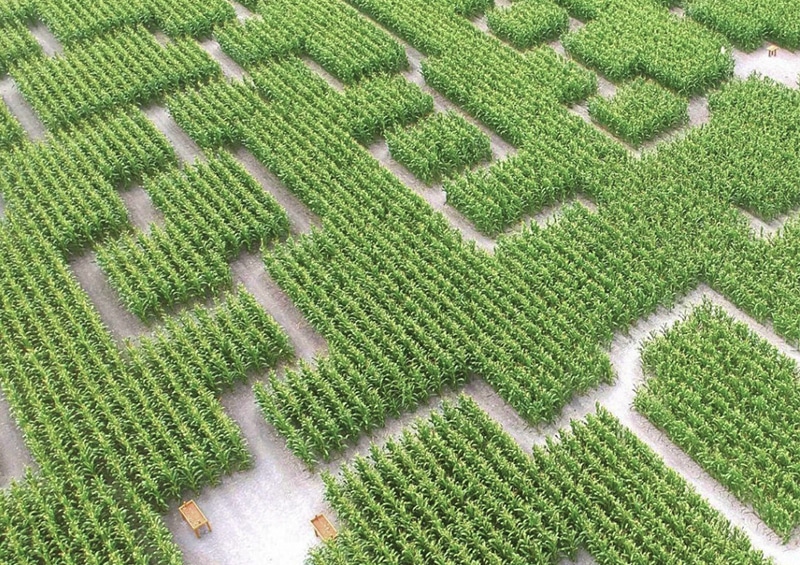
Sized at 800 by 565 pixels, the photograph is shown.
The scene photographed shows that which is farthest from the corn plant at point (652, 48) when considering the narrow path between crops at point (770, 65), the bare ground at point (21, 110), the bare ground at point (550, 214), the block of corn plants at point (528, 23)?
the bare ground at point (21, 110)

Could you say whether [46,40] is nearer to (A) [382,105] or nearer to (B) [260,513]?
(A) [382,105]

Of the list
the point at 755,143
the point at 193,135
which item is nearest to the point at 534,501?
the point at 755,143

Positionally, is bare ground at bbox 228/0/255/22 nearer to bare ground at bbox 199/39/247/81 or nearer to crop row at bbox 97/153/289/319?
bare ground at bbox 199/39/247/81

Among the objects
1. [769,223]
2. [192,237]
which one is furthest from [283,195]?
[769,223]

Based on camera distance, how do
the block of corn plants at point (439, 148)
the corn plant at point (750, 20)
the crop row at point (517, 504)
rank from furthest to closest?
1. the corn plant at point (750, 20)
2. the block of corn plants at point (439, 148)
3. the crop row at point (517, 504)

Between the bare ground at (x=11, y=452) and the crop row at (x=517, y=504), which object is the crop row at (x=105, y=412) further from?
the crop row at (x=517, y=504)
